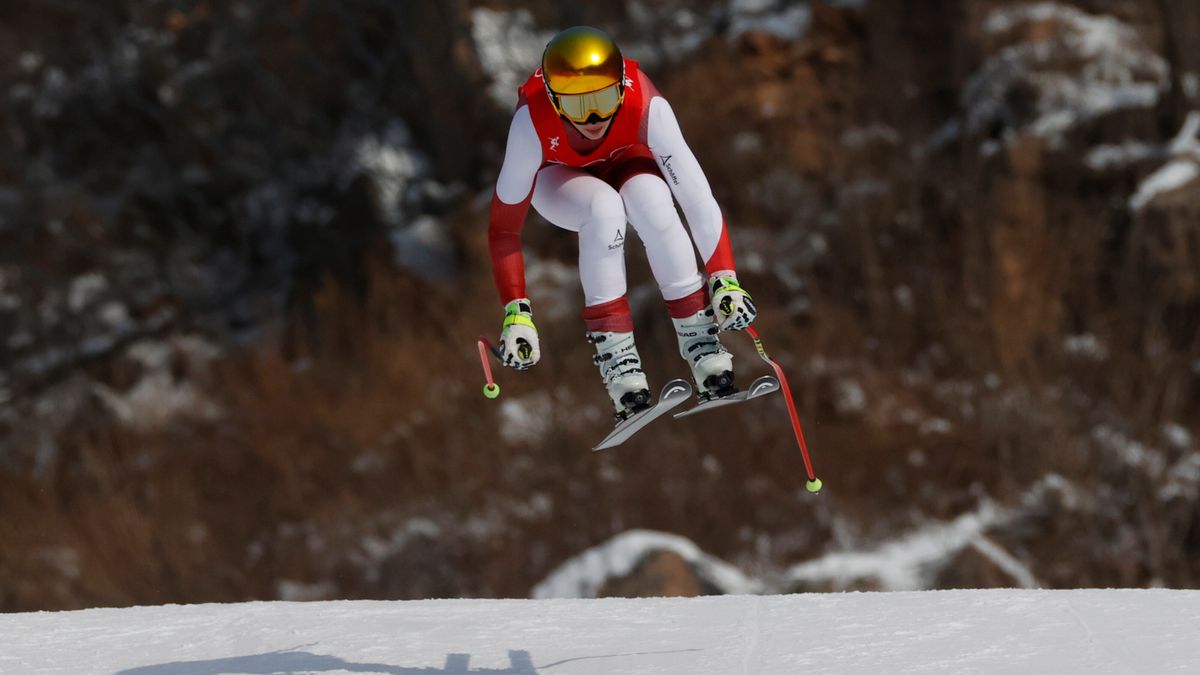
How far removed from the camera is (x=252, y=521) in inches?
654

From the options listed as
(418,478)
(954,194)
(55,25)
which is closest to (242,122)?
(55,25)

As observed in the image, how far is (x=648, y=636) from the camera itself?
7922mm

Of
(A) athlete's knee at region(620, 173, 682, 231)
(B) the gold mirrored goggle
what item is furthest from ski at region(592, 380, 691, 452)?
(B) the gold mirrored goggle

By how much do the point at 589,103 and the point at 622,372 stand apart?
45.8 inches

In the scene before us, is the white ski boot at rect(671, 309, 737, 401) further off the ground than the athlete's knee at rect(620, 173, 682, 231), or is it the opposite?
the athlete's knee at rect(620, 173, 682, 231)

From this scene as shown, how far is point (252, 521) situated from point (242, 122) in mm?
5145

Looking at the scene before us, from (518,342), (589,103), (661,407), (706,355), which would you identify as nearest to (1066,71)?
(706,355)

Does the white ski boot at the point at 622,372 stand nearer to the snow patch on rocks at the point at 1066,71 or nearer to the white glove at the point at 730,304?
the white glove at the point at 730,304

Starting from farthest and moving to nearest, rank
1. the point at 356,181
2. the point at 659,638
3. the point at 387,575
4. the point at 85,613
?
the point at 356,181
the point at 387,575
the point at 85,613
the point at 659,638

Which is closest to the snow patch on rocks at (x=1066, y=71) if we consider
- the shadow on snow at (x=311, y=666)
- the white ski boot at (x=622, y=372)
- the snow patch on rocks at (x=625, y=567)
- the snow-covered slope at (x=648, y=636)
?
the snow patch on rocks at (x=625, y=567)

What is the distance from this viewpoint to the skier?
5605 millimetres

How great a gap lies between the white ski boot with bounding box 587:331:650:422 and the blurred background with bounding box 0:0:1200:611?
9215 mm

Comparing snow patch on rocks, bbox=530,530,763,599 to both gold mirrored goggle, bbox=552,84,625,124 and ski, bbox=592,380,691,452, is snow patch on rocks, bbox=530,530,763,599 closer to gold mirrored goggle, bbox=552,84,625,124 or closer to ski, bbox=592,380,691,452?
ski, bbox=592,380,691,452

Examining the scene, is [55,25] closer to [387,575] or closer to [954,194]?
[387,575]
